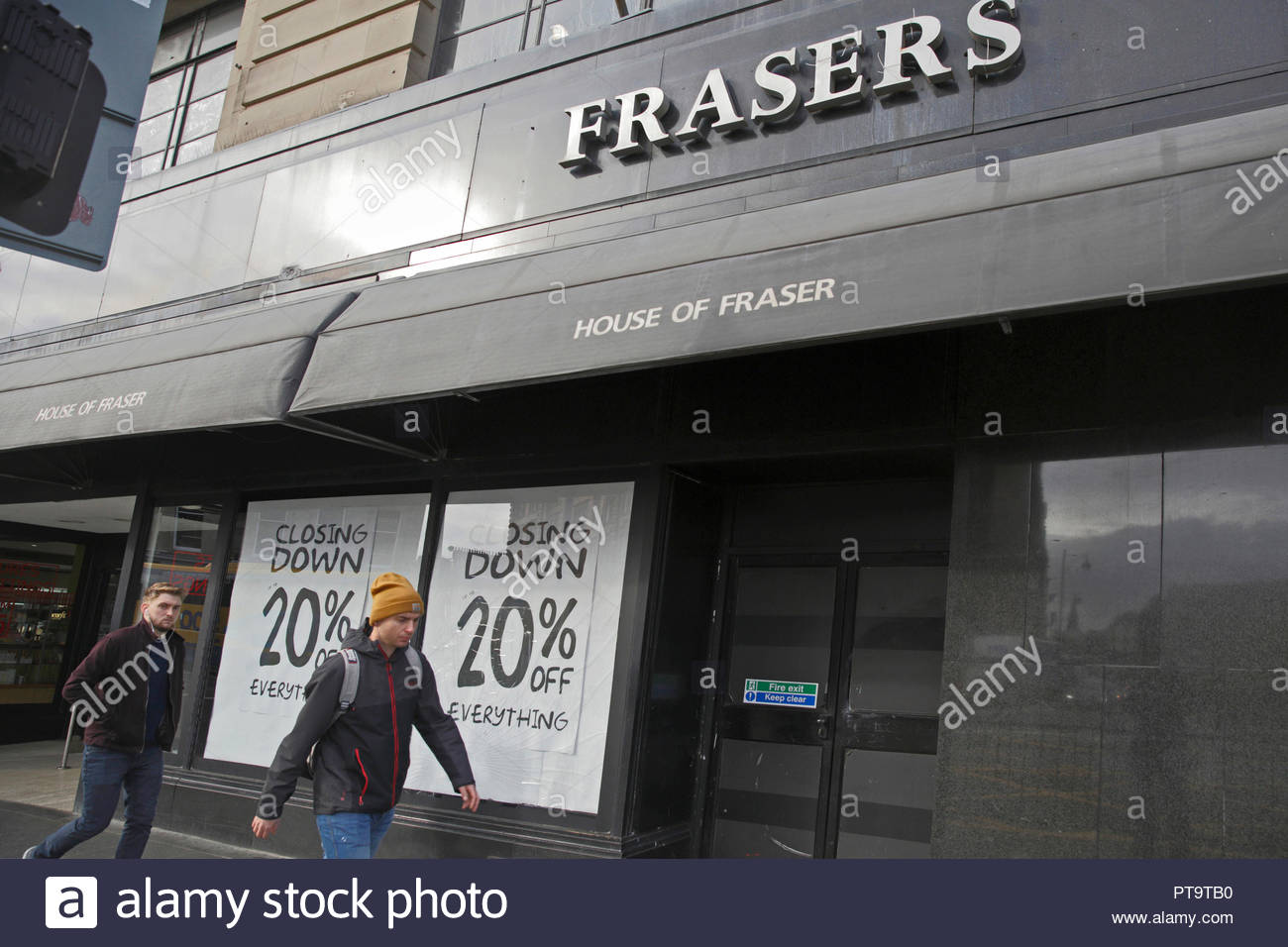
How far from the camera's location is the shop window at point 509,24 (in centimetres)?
851

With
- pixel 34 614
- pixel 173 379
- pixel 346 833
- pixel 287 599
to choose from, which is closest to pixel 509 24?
pixel 173 379

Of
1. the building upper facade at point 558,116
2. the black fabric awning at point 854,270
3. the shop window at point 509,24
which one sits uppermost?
the shop window at point 509,24

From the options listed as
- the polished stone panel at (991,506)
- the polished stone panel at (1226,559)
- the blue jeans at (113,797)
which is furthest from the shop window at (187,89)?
the polished stone panel at (1226,559)

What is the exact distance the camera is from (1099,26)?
18.3ft

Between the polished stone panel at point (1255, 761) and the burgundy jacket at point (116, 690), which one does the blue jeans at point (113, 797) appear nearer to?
the burgundy jacket at point (116, 690)

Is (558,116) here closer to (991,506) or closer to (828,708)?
(991,506)

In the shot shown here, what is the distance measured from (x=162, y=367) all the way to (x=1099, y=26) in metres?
6.60

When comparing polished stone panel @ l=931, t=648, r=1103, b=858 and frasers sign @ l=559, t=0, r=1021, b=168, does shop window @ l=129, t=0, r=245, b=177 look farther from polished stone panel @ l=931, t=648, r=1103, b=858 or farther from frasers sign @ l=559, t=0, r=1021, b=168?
polished stone panel @ l=931, t=648, r=1103, b=858

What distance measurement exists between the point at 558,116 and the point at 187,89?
6.60 meters

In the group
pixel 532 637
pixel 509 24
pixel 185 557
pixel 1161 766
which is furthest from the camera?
pixel 509 24

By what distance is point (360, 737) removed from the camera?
15.5 ft

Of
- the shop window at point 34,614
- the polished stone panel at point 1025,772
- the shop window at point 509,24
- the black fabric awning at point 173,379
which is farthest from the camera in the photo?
the shop window at point 34,614

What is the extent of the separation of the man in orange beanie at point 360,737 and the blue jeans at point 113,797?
1.56 meters

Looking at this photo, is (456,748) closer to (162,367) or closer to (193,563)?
(162,367)
